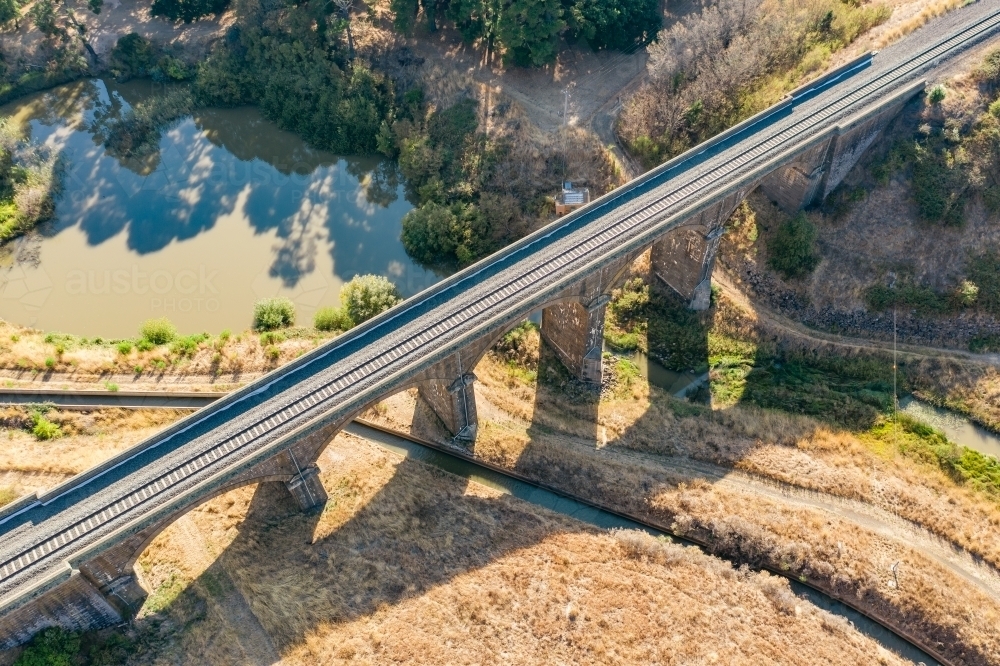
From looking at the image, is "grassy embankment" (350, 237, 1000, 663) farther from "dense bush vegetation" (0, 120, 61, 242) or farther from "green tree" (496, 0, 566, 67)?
"dense bush vegetation" (0, 120, 61, 242)

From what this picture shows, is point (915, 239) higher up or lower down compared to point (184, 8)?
lower down

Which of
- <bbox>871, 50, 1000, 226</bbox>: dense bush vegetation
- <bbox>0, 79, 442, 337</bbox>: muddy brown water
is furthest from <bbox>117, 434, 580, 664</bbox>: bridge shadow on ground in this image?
<bbox>871, 50, 1000, 226</bbox>: dense bush vegetation

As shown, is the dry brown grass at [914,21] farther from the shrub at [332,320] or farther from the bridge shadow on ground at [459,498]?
the shrub at [332,320]

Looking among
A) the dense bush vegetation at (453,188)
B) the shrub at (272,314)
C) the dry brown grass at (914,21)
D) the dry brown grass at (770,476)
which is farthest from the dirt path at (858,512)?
the dry brown grass at (914,21)

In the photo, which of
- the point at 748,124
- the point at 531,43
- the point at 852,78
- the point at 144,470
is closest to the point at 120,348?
the point at 144,470

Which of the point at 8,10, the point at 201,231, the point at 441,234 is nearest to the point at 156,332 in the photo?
the point at 201,231

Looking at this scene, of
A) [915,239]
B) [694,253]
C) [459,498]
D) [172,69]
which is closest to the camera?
[459,498]

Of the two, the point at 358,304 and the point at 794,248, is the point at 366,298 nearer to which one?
the point at 358,304
